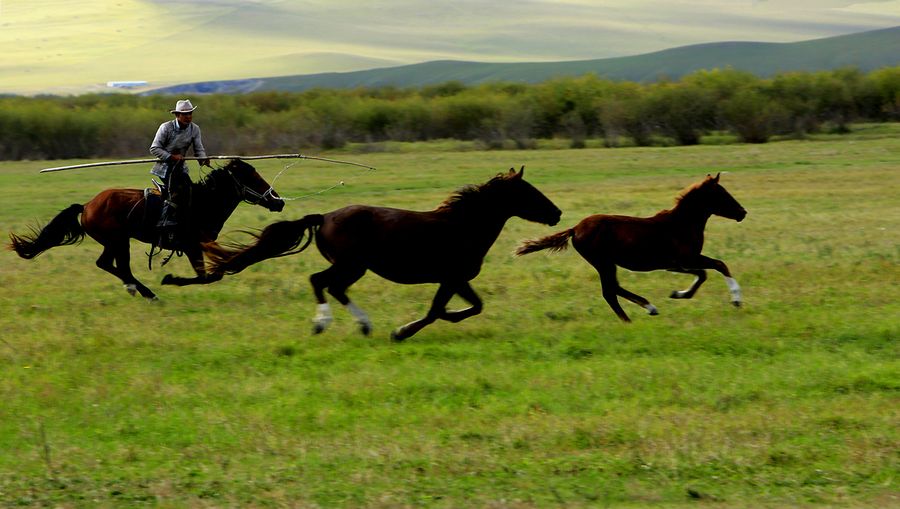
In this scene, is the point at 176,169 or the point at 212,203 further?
the point at 212,203

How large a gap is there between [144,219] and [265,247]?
2.64 m

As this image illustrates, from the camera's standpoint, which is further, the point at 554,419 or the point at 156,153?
the point at 156,153

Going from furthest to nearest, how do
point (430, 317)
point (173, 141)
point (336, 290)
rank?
1. point (173, 141)
2. point (336, 290)
3. point (430, 317)

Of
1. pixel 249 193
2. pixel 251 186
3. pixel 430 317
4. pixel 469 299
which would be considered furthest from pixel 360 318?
pixel 251 186

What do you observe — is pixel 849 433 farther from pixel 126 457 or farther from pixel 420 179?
pixel 420 179

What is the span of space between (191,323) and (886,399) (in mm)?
6730

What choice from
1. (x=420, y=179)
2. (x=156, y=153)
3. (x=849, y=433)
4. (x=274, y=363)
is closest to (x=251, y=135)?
(x=420, y=179)

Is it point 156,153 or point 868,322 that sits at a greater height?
point 156,153

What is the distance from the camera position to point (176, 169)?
10.2m

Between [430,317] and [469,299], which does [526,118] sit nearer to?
[469,299]

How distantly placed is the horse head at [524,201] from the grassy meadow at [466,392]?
3.92 feet

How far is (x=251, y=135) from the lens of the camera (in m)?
49.9

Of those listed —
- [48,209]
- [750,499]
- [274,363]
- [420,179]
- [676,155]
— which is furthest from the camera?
[676,155]

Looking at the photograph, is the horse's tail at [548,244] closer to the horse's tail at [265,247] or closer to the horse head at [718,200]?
the horse head at [718,200]
